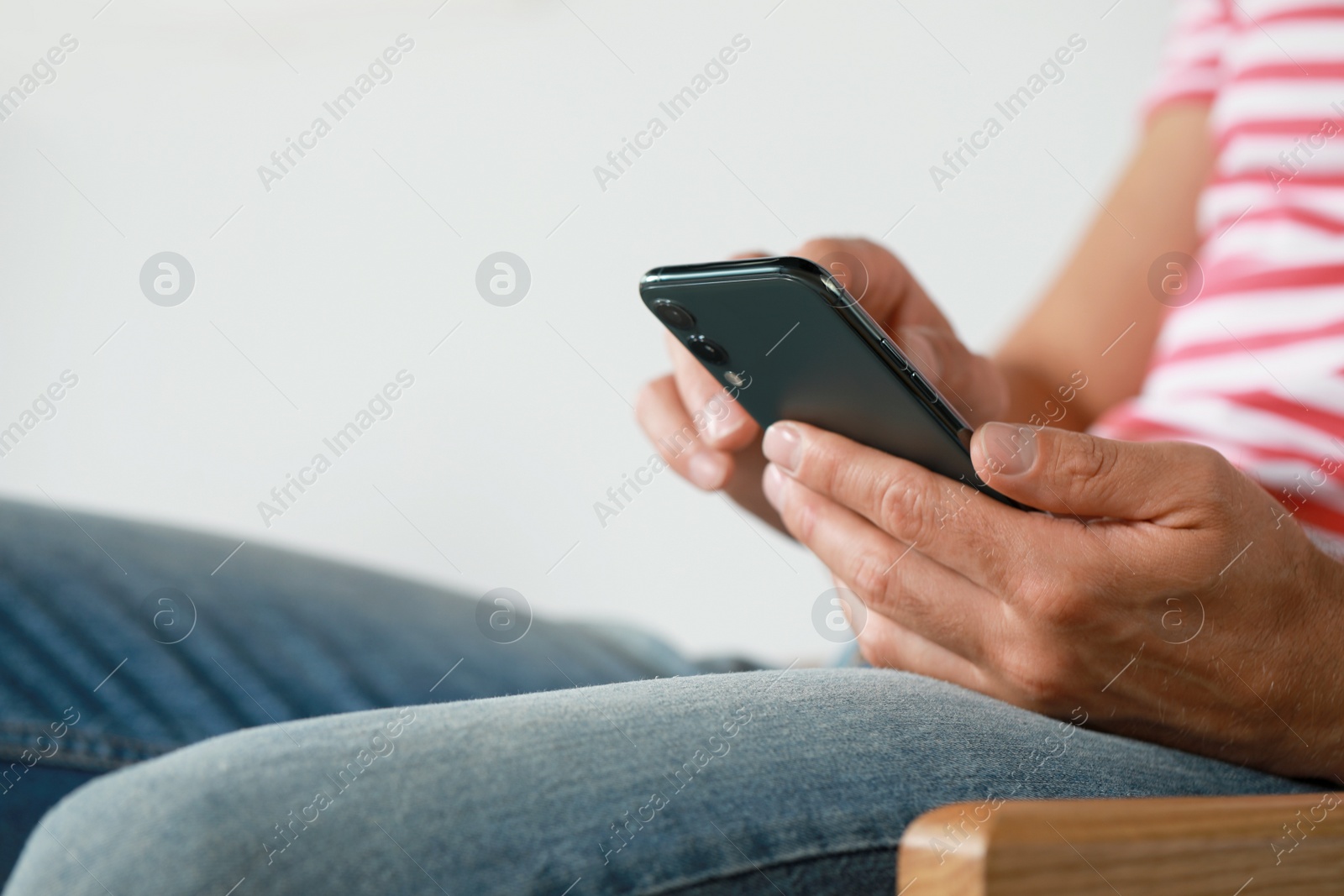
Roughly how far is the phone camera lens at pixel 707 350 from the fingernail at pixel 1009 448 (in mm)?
181

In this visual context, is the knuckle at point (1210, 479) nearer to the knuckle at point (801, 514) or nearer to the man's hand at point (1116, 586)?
the man's hand at point (1116, 586)

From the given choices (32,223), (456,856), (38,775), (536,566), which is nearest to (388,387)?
(536,566)

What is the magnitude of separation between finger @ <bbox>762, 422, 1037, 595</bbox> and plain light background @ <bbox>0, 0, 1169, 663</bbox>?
3.45ft

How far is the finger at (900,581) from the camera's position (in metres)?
0.51

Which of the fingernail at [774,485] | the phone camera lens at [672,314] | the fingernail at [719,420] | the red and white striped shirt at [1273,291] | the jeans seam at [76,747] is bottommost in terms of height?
the red and white striped shirt at [1273,291]

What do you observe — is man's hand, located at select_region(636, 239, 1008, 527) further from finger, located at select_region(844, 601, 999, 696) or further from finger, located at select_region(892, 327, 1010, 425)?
finger, located at select_region(844, 601, 999, 696)

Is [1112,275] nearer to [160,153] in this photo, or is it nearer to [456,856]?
[456,856]

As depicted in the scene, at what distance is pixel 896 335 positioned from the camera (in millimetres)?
722

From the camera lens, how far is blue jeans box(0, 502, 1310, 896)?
33cm

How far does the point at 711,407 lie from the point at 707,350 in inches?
3.7

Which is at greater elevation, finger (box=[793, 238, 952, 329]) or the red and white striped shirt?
finger (box=[793, 238, 952, 329])

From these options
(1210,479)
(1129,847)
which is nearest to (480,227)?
(1210,479)

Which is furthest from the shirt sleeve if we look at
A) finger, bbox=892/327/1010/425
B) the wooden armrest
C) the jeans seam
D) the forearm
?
the jeans seam

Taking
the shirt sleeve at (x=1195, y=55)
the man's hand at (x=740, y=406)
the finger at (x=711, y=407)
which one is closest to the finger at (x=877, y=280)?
the man's hand at (x=740, y=406)
